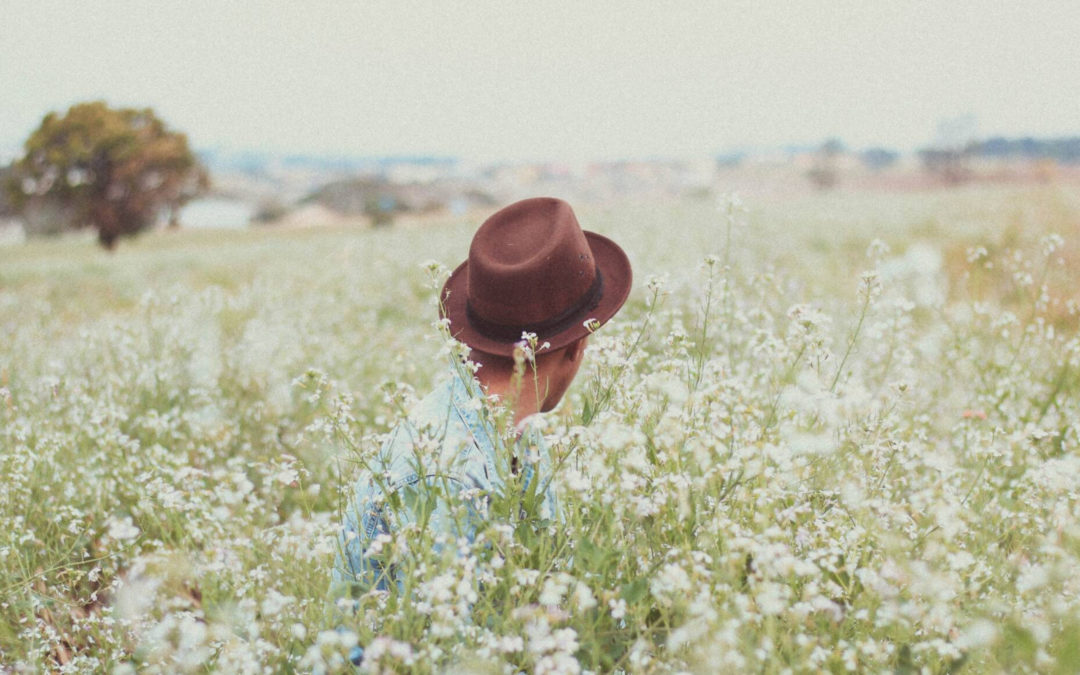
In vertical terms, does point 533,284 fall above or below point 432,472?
above

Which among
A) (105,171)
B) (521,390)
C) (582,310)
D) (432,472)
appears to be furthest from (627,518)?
(105,171)

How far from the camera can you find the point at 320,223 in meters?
54.7

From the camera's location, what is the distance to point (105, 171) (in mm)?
32094

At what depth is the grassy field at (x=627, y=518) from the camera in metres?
2.09

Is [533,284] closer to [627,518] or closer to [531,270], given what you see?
[531,270]

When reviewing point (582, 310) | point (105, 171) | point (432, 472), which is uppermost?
point (105, 171)

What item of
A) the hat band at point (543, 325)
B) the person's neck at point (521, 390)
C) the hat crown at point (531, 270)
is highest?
the hat crown at point (531, 270)

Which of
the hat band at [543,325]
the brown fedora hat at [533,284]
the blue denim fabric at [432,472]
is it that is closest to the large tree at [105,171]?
the brown fedora hat at [533,284]

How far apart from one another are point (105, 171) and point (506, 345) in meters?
34.8

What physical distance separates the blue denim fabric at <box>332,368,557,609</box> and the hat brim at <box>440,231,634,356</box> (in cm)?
20

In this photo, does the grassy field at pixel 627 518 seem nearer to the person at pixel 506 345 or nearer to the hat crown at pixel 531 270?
the person at pixel 506 345

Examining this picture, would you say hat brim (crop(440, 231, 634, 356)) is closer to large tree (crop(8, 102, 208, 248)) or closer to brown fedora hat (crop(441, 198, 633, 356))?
brown fedora hat (crop(441, 198, 633, 356))

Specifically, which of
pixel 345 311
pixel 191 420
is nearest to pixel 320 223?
pixel 345 311

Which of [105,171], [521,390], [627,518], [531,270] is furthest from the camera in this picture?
[105,171]
